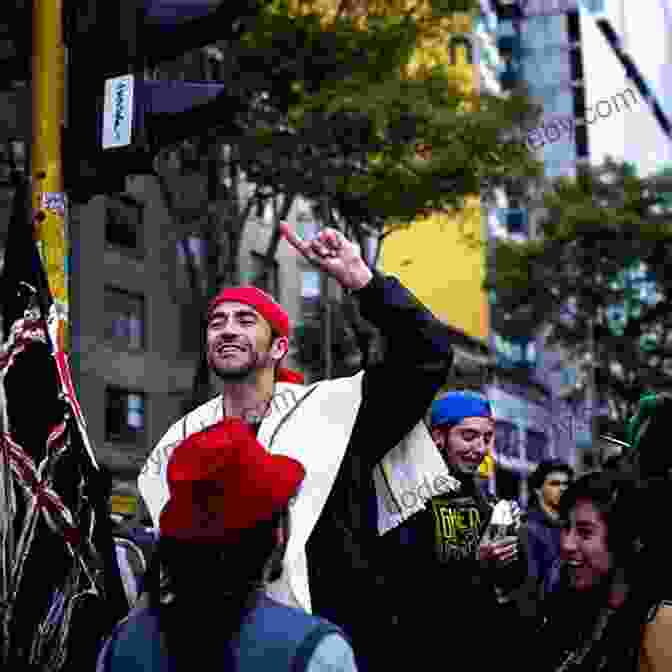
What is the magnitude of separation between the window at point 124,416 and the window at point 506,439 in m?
18.8

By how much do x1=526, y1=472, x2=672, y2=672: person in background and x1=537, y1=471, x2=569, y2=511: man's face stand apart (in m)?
3.68

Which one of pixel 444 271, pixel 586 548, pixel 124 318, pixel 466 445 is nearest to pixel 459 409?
pixel 466 445

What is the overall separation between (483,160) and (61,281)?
53.9 ft

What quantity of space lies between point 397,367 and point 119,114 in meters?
1.39

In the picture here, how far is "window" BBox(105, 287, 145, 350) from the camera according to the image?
26.9 metres

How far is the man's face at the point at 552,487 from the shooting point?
7120 millimetres

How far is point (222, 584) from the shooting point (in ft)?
8.11

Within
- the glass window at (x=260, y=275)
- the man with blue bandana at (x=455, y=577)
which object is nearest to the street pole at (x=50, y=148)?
the man with blue bandana at (x=455, y=577)

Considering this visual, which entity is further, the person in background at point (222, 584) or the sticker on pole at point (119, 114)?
the sticker on pole at point (119, 114)

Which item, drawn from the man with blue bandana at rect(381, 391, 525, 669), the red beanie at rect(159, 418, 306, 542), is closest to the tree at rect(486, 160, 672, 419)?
the man with blue bandana at rect(381, 391, 525, 669)

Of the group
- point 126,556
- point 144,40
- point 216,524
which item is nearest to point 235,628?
point 216,524

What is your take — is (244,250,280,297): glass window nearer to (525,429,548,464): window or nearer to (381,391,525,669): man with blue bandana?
(525,429,548,464): window

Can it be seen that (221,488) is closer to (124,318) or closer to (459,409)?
(459,409)

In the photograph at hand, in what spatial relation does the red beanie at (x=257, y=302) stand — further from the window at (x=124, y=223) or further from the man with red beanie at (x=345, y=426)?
the window at (x=124, y=223)
